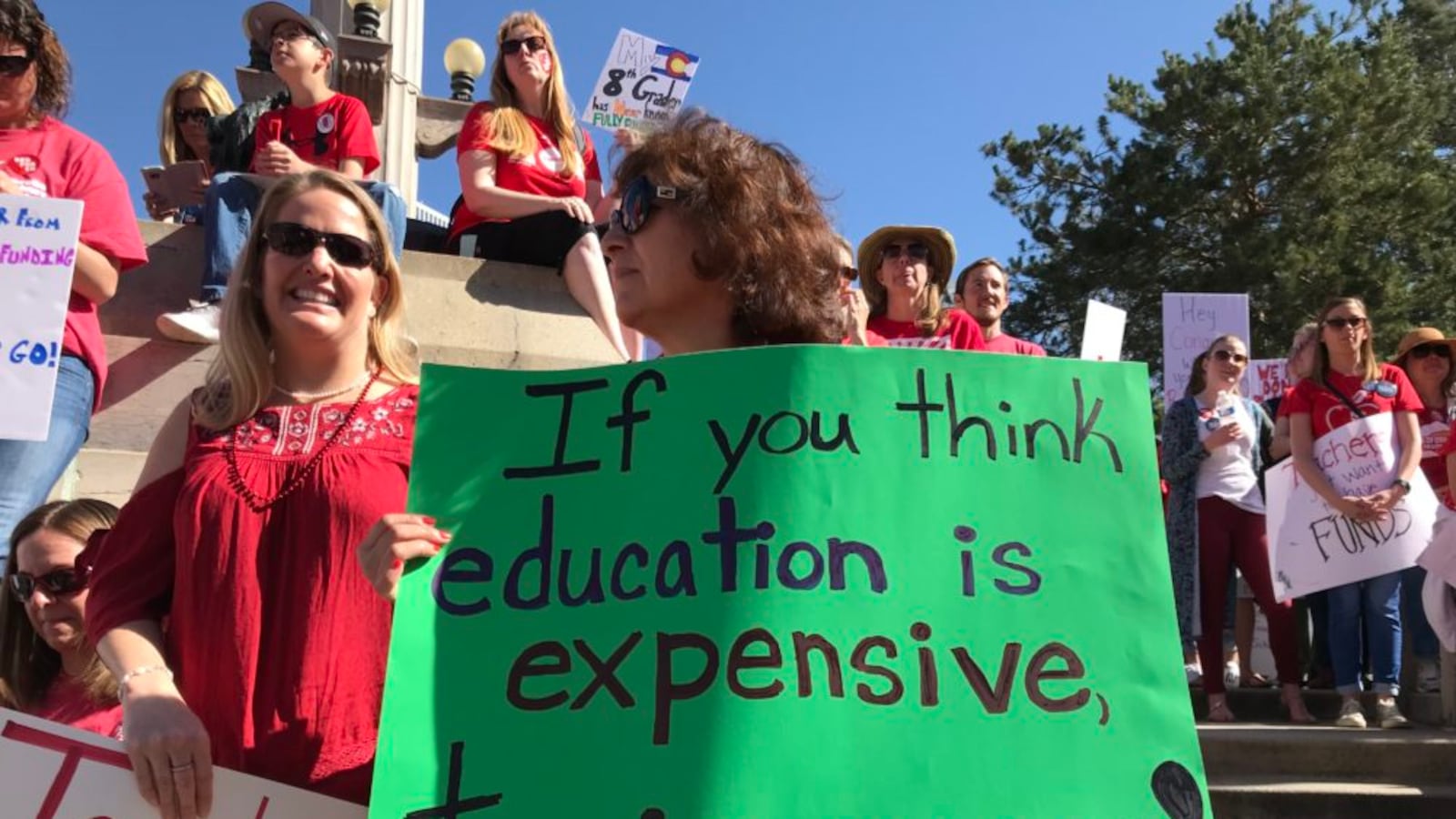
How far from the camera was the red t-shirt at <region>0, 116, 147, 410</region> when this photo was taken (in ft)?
10.4

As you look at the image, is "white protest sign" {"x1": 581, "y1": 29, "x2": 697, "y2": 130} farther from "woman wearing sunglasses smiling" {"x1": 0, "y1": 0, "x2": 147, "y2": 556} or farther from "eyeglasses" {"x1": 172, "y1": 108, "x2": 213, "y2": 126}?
"woman wearing sunglasses smiling" {"x1": 0, "y1": 0, "x2": 147, "y2": 556}

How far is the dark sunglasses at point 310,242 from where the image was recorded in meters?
1.98

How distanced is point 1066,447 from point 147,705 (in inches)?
45.8

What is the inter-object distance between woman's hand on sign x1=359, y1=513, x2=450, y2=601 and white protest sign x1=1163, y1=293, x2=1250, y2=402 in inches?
333

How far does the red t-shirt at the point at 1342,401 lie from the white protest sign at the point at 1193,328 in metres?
3.58

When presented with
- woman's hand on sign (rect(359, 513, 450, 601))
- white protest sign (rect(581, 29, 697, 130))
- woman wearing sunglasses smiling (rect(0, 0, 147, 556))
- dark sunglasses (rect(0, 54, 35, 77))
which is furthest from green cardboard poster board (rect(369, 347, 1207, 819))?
white protest sign (rect(581, 29, 697, 130))

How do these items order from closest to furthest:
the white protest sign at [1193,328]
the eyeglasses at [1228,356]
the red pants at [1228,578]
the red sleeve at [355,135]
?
the red sleeve at [355,135] → the red pants at [1228,578] → the eyeglasses at [1228,356] → the white protest sign at [1193,328]

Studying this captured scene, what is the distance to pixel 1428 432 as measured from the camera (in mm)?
6344

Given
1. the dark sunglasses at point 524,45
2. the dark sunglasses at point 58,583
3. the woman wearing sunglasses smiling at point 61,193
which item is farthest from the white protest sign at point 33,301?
the dark sunglasses at point 524,45

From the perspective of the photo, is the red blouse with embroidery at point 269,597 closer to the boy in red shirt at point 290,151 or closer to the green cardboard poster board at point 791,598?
the green cardboard poster board at point 791,598

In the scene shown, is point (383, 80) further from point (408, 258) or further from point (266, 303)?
point (266, 303)

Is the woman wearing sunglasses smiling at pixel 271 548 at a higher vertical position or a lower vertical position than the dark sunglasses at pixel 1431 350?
lower

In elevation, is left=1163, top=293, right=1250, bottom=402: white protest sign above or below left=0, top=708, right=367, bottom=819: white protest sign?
above

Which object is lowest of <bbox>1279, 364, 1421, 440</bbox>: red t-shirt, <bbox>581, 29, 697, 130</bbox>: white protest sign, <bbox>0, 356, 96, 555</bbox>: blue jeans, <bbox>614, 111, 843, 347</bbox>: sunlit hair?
<bbox>0, 356, 96, 555</bbox>: blue jeans
